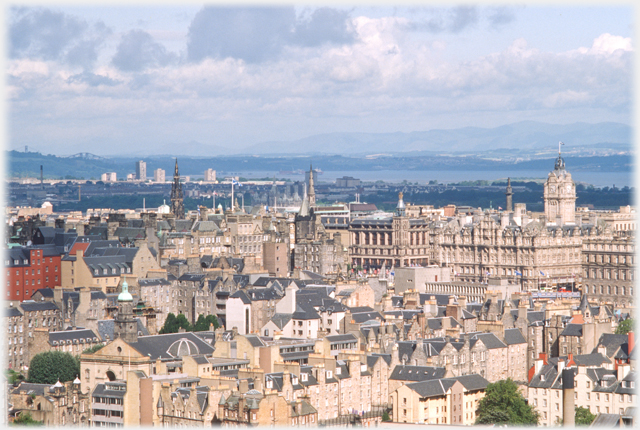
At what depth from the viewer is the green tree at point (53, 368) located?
96500 mm

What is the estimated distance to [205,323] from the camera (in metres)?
119

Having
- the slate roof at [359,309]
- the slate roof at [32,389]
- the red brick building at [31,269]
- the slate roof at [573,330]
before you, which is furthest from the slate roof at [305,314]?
the red brick building at [31,269]

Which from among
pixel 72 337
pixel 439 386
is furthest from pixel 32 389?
pixel 439 386

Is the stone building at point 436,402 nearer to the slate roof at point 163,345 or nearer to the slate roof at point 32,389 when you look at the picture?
the slate roof at point 163,345

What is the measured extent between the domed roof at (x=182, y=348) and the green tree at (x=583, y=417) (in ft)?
81.5

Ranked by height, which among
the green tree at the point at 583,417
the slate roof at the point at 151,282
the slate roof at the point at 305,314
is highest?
the slate roof at the point at 151,282

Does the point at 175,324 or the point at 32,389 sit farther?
the point at 175,324

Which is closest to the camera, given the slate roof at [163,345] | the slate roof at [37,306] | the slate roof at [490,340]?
the slate roof at [163,345]

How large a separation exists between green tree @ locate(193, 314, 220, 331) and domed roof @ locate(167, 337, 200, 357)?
831 inches

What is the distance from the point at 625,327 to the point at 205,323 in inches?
1297

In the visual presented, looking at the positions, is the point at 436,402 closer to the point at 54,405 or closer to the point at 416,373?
the point at 416,373

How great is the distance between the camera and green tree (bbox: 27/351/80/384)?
96.5m

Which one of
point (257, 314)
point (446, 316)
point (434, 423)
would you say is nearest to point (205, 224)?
point (257, 314)

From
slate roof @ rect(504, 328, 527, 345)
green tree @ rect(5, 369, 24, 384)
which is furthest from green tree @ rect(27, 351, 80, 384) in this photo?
slate roof @ rect(504, 328, 527, 345)
